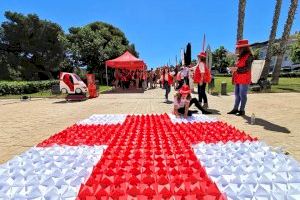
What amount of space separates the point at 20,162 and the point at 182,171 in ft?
8.66

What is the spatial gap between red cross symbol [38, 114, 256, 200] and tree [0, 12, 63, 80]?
40576 millimetres

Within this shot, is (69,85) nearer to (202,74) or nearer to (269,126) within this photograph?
(202,74)

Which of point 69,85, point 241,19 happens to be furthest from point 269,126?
point 241,19

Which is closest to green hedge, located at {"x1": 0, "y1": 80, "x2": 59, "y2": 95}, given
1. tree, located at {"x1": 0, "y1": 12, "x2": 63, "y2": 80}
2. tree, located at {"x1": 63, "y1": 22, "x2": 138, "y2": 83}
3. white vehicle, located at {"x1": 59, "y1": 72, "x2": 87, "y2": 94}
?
white vehicle, located at {"x1": 59, "y1": 72, "x2": 87, "y2": 94}

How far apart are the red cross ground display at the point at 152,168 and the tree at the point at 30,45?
1642 inches

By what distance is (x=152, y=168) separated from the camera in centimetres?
495

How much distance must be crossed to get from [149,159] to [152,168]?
515 millimetres

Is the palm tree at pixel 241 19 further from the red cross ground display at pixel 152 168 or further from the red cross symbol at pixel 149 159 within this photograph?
the red cross ground display at pixel 152 168

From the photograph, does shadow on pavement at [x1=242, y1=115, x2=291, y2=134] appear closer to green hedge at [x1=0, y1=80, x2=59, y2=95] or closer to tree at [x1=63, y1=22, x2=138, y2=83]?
green hedge at [x1=0, y1=80, x2=59, y2=95]

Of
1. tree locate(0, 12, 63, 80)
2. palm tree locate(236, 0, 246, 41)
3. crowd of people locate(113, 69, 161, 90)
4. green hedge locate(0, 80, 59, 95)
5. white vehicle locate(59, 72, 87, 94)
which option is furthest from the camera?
tree locate(0, 12, 63, 80)

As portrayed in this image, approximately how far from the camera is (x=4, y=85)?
87.0ft

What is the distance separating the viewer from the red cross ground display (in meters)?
3.96

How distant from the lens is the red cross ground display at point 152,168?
3957 millimetres

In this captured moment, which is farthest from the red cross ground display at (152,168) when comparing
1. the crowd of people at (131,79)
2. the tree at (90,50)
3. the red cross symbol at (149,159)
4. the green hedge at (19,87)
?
the tree at (90,50)
